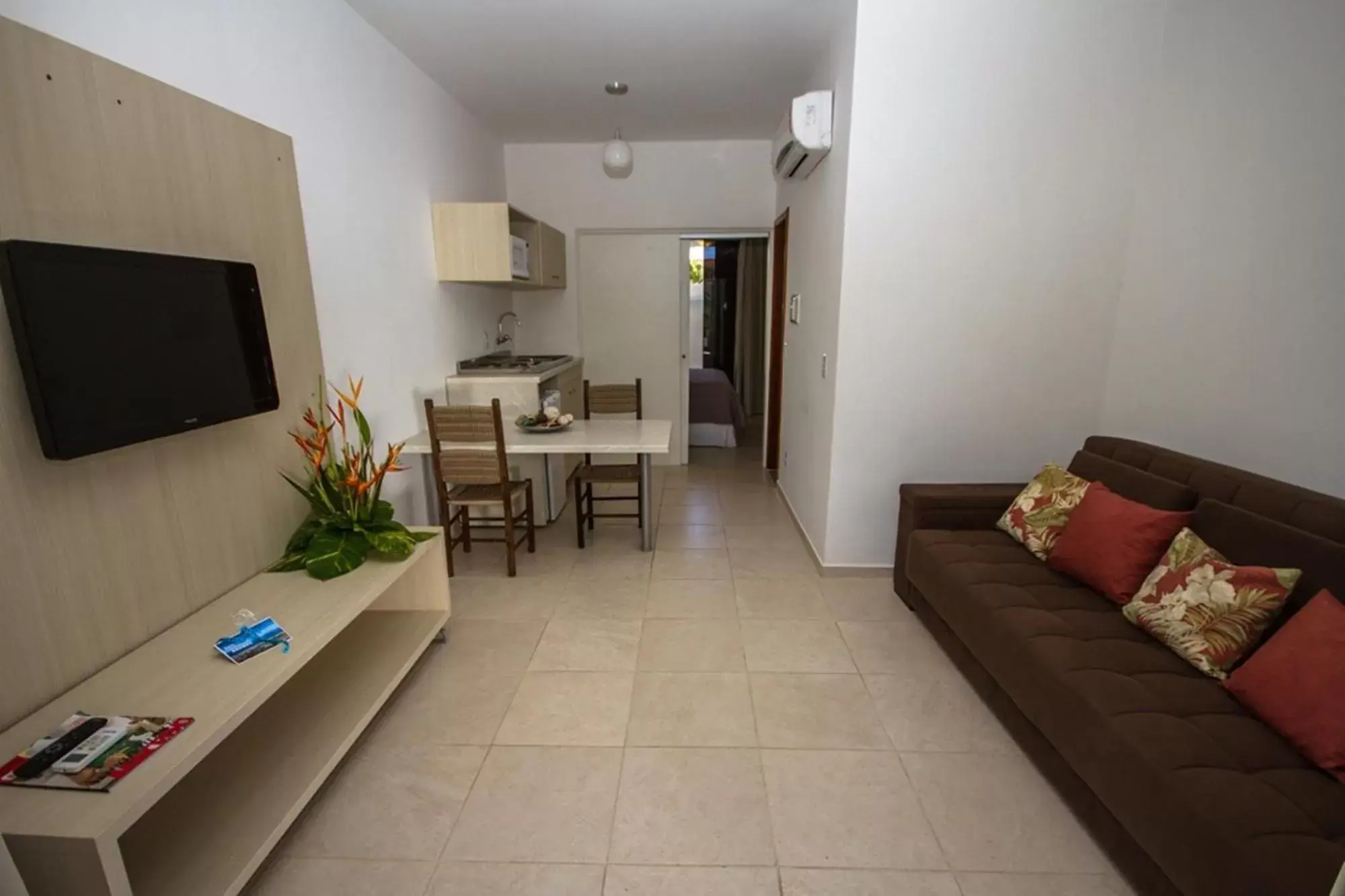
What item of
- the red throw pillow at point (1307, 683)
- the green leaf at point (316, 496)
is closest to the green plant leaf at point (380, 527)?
the green leaf at point (316, 496)

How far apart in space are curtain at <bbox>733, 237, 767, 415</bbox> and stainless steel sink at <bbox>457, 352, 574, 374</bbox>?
11.2 ft

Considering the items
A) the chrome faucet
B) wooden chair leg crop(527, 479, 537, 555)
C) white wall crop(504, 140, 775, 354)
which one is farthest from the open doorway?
wooden chair leg crop(527, 479, 537, 555)

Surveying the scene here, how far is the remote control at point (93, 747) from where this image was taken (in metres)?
1.18

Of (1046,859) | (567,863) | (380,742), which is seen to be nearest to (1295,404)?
(1046,859)

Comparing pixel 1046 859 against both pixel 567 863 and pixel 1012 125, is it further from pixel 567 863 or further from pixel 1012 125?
pixel 1012 125

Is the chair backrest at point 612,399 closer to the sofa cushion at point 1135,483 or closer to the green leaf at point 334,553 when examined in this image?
the green leaf at point 334,553

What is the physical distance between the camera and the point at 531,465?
154 inches

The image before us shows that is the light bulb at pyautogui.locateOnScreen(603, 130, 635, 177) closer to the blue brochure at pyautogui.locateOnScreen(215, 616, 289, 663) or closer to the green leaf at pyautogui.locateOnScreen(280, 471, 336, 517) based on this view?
the green leaf at pyautogui.locateOnScreen(280, 471, 336, 517)

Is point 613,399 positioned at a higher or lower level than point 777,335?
lower

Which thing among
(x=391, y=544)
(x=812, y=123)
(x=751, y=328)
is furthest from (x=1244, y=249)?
(x=751, y=328)

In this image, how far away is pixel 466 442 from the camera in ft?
10.3

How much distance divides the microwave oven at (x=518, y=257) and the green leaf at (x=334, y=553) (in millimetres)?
2116

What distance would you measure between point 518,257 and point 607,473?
1542mm

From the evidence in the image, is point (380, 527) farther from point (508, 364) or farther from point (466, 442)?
point (508, 364)
